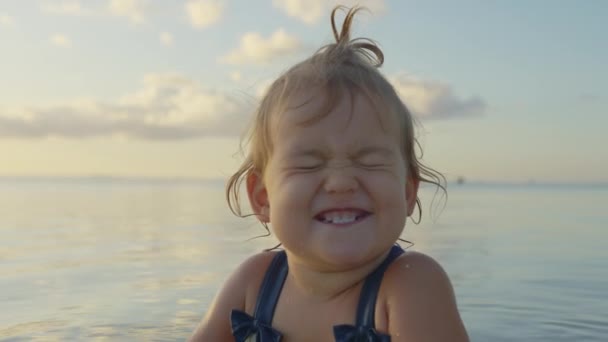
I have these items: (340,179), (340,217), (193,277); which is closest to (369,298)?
(340,217)

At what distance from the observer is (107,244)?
24.1 feet

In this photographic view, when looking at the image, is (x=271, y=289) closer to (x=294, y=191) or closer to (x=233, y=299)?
(x=233, y=299)

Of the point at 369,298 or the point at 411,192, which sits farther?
the point at 411,192

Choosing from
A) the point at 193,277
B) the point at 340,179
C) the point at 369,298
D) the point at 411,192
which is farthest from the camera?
the point at 193,277

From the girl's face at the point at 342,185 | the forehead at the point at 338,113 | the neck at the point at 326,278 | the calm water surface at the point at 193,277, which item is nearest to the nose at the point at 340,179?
the girl's face at the point at 342,185

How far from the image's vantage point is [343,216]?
2.14 m

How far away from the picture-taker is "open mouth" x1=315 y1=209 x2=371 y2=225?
2133 millimetres

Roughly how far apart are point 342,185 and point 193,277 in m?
3.21

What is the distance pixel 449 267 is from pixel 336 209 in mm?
3525

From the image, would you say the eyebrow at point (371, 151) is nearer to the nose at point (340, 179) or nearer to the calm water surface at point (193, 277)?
the nose at point (340, 179)

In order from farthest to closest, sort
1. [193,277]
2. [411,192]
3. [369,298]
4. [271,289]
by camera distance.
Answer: [193,277] → [271,289] → [411,192] → [369,298]

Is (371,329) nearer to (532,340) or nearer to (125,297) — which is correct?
(532,340)

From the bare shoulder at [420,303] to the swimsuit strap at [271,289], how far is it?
431mm

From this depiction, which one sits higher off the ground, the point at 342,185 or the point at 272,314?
the point at 342,185
